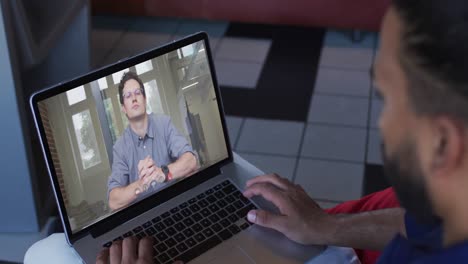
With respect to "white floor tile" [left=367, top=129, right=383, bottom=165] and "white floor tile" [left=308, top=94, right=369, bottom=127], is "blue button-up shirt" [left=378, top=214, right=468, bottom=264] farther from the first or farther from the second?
"white floor tile" [left=308, top=94, right=369, bottom=127]

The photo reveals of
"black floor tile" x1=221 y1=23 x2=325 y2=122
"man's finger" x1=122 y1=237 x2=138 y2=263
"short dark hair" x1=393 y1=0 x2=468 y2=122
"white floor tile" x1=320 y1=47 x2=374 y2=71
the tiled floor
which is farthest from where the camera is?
"white floor tile" x1=320 y1=47 x2=374 y2=71

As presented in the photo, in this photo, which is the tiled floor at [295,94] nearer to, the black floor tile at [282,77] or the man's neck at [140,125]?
the black floor tile at [282,77]

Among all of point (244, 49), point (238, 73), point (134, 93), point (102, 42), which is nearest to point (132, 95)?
point (134, 93)

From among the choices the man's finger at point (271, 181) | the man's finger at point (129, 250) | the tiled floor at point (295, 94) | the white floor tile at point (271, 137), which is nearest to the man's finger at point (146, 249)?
the man's finger at point (129, 250)

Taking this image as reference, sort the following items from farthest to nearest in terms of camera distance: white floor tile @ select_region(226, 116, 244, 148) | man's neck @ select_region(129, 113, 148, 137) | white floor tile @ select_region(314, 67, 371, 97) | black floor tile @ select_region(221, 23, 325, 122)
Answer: white floor tile @ select_region(314, 67, 371, 97), black floor tile @ select_region(221, 23, 325, 122), white floor tile @ select_region(226, 116, 244, 148), man's neck @ select_region(129, 113, 148, 137)

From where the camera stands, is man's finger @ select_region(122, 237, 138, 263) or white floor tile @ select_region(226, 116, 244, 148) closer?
man's finger @ select_region(122, 237, 138, 263)

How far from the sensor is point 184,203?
3.79ft

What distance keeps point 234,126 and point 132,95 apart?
1.45 m

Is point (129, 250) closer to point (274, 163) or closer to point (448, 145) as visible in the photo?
point (448, 145)

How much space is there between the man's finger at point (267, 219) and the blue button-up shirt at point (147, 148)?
18 centimetres

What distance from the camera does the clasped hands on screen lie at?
1127 mm

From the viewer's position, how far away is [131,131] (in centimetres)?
111

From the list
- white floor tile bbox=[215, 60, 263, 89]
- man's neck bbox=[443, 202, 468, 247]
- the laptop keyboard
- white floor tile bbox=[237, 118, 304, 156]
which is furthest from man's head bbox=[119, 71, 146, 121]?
white floor tile bbox=[215, 60, 263, 89]

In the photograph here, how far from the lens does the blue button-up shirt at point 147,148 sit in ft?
3.61
